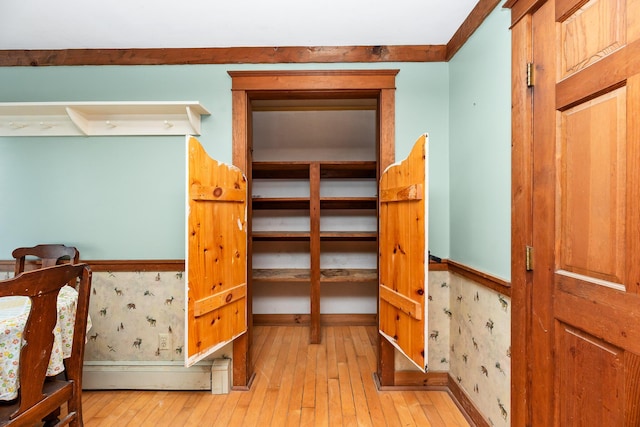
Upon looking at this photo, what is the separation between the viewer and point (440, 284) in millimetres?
2023

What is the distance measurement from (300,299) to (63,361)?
2247mm

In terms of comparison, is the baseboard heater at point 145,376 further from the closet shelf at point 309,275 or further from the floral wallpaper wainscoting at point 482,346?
the floral wallpaper wainscoting at point 482,346

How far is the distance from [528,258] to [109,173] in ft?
8.52

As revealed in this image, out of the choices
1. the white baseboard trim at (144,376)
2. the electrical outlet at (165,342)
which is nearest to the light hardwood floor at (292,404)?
the white baseboard trim at (144,376)

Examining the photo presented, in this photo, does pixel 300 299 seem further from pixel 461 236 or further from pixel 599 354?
pixel 599 354

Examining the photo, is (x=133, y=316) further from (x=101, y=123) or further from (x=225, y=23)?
(x=225, y=23)

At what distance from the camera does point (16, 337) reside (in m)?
1.11

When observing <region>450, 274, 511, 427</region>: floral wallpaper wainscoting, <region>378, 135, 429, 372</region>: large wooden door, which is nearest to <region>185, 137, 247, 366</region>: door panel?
<region>378, 135, 429, 372</region>: large wooden door

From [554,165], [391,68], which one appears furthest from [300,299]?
[554,165]

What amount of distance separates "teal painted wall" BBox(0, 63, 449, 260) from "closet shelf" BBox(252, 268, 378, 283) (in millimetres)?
1146

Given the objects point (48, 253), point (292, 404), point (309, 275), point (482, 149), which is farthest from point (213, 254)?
point (482, 149)

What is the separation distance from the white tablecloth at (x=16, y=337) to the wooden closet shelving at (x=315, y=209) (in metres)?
1.61

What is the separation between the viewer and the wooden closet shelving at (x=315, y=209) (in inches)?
115

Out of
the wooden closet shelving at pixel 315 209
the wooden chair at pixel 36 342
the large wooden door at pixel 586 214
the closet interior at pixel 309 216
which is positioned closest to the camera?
the large wooden door at pixel 586 214
